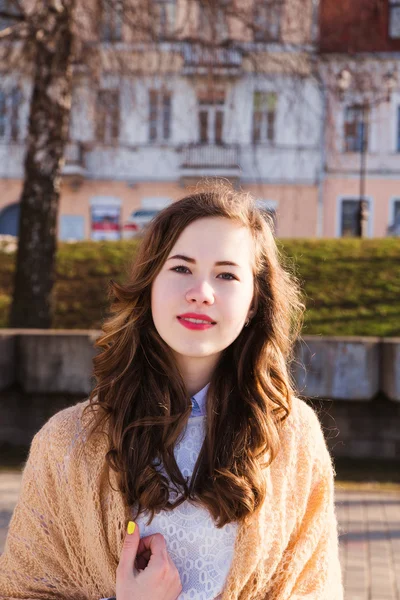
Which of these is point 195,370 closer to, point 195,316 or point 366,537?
point 195,316

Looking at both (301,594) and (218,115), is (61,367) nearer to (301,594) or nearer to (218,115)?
(301,594)

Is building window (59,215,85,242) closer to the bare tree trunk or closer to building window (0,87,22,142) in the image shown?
building window (0,87,22,142)

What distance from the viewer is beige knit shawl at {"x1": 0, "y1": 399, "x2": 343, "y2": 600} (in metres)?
1.90

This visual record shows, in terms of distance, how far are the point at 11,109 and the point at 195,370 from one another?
9.96 metres

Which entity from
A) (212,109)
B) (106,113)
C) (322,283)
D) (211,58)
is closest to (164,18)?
(211,58)

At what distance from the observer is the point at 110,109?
1095cm

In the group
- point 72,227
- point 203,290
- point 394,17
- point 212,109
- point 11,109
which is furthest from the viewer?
point 72,227

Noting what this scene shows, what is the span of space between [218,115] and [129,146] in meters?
11.9

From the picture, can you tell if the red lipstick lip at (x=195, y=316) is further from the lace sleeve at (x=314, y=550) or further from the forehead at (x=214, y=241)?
the lace sleeve at (x=314, y=550)

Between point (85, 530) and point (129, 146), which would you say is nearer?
point (85, 530)

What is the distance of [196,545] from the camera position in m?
1.87

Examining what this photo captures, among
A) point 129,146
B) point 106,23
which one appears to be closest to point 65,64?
point 106,23

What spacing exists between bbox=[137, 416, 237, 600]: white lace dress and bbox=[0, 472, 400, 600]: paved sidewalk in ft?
6.68

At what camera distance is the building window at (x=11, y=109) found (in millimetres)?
10719
